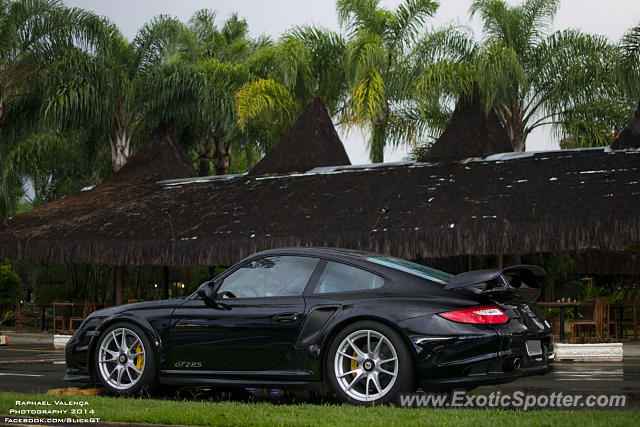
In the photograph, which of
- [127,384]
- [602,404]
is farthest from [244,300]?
[602,404]

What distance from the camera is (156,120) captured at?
2844cm

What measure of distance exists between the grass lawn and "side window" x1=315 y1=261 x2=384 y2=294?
1081 millimetres

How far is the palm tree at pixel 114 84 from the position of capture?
2608cm

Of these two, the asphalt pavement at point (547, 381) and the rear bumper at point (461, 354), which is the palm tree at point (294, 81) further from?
the rear bumper at point (461, 354)

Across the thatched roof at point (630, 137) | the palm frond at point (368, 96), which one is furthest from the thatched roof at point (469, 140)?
the palm frond at point (368, 96)

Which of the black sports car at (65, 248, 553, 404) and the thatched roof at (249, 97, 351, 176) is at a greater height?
the thatched roof at (249, 97, 351, 176)

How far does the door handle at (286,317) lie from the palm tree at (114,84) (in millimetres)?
20741

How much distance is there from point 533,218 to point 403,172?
5.08m

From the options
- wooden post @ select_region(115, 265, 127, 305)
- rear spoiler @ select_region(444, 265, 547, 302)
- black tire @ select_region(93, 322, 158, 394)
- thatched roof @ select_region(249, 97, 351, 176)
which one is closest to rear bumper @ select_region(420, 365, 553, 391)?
rear spoiler @ select_region(444, 265, 547, 302)

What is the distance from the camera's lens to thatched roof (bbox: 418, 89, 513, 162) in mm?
21016

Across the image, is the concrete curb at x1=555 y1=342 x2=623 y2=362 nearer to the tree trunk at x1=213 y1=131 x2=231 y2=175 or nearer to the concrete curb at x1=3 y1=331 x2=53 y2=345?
the concrete curb at x1=3 y1=331 x2=53 y2=345

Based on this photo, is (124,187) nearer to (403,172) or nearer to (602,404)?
(403,172)

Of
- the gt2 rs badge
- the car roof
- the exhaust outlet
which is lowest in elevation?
the gt2 rs badge

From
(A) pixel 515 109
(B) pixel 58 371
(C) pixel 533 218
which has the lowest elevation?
(B) pixel 58 371
